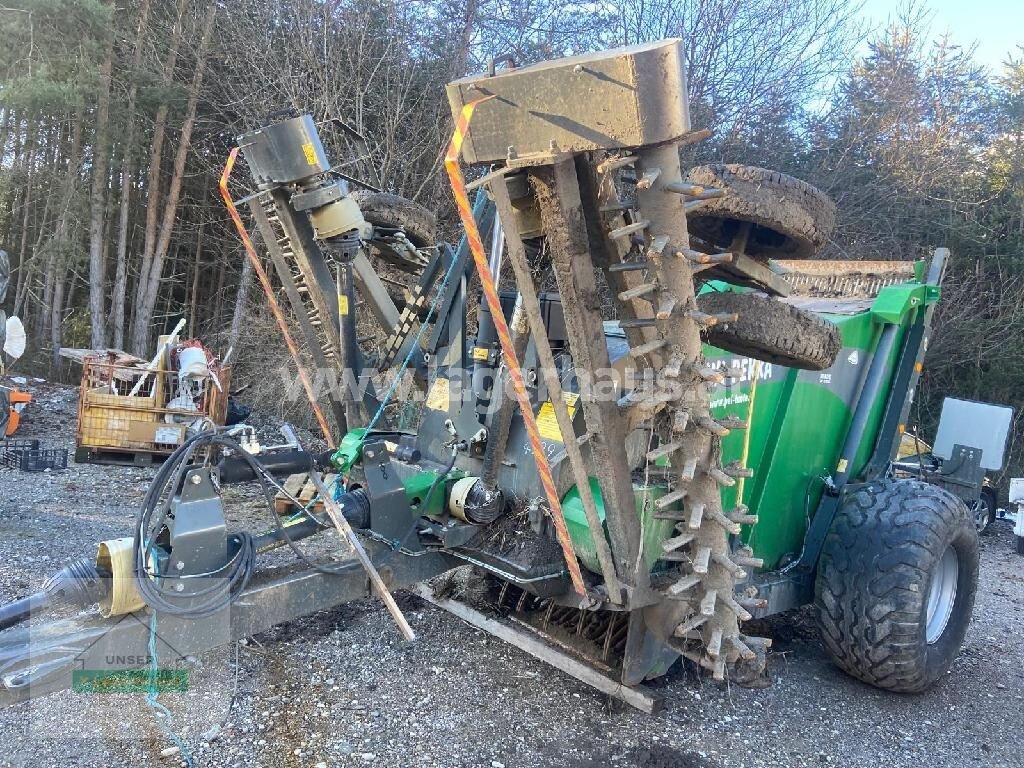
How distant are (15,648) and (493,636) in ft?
8.21

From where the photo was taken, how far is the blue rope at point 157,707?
2336 mm

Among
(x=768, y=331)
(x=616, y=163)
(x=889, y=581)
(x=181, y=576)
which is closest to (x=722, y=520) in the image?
(x=768, y=331)

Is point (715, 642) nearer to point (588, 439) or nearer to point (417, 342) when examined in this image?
point (588, 439)

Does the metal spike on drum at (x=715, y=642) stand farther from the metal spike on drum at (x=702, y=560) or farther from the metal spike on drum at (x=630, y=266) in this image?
the metal spike on drum at (x=630, y=266)

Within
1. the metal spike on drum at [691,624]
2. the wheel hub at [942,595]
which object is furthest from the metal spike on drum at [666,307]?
the wheel hub at [942,595]

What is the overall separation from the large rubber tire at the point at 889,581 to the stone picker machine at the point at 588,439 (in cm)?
1

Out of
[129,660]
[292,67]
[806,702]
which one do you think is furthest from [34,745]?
[292,67]

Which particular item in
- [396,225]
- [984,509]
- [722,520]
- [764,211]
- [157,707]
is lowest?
[157,707]

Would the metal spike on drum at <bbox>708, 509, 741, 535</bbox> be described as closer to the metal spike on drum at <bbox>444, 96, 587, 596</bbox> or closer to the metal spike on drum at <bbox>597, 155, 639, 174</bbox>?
the metal spike on drum at <bbox>444, 96, 587, 596</bbox>

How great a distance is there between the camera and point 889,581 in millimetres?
3625

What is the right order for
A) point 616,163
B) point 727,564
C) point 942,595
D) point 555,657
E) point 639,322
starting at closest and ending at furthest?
point 616,163, point 639,322, point 727,564, point 555,657, point 942,595

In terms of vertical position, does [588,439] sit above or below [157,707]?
above

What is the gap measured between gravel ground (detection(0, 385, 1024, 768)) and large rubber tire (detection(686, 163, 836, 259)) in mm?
2125

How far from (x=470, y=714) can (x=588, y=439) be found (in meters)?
1.53
